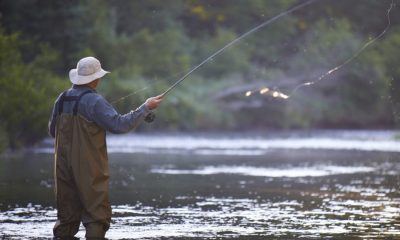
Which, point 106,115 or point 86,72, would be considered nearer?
point 106,115

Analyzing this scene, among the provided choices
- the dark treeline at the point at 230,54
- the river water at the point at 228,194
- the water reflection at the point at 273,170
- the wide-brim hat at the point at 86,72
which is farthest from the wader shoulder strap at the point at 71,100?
the dark treeline at the point at 230,54

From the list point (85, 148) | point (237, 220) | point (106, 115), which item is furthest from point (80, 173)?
point (237, 220)

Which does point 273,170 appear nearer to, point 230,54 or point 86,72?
point 86,72

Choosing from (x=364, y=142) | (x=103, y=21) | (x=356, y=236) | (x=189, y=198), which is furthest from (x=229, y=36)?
(x=356, y=236)

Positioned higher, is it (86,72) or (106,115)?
(86,72)

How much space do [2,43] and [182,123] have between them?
845 inches

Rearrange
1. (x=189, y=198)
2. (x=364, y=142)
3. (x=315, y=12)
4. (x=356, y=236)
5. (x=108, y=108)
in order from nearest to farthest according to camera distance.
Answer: (x=108, y=108), (x=356, y=236), (x=189, y=198), (x=364, y=142), (x=315, y=12)

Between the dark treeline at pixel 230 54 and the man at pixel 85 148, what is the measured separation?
87.6 feet

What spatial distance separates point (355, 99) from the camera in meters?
56.6

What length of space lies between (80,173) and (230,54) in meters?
47.7

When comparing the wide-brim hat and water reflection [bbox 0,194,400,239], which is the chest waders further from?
water reflection [bbox 0,194,400,239]

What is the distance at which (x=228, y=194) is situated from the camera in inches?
631

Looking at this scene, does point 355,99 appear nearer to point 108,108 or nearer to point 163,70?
point 163,70

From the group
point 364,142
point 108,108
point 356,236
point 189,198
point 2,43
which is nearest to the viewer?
point 108,108
